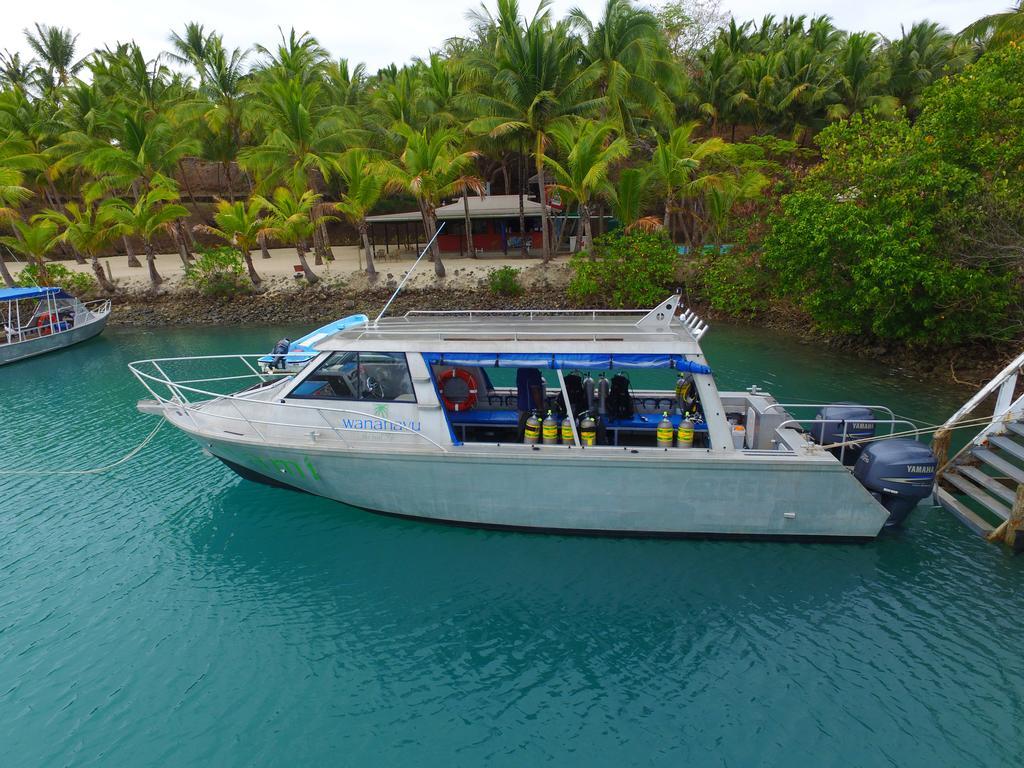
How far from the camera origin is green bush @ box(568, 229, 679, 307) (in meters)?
23.9

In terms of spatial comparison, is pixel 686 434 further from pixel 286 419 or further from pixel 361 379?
pixel 286 419

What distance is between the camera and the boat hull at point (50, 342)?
70.7 ft

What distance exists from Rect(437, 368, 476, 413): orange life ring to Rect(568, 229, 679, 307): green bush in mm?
15792

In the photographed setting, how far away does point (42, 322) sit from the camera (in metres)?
23.6

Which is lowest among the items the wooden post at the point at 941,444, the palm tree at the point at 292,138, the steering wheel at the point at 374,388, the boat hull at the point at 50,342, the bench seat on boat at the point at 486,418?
the wooden post at the point at 941,444

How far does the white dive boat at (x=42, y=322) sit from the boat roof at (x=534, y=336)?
781 inches

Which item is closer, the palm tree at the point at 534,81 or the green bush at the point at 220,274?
the palm tree at the point at 534,81

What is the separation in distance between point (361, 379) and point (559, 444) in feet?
10.3

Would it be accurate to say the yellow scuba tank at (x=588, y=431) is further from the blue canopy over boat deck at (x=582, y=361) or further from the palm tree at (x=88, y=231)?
the palm tree at (x=88, y=231)

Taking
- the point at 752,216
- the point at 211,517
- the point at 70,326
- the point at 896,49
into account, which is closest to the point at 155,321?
the point at 70,326

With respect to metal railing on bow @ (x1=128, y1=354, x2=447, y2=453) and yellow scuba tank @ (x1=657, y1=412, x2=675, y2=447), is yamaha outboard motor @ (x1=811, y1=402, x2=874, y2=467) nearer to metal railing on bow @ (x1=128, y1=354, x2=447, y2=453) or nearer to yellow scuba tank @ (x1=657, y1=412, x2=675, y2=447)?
yellow scuba tank @ (x1=657, y1=412, x2=675, y2=447)

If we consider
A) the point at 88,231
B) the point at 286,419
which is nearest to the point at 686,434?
the point at 286,419

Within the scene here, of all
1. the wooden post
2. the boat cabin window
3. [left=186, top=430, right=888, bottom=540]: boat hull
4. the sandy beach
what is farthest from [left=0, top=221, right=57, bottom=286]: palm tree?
the wooden post

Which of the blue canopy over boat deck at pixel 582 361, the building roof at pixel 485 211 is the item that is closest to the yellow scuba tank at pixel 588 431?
the blue canopy over boat deck at pixel 582 361
